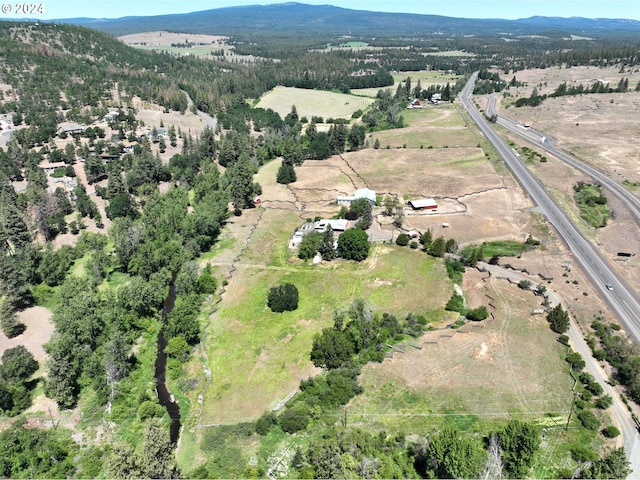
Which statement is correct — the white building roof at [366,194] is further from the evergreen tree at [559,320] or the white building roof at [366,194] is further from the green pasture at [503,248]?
the evergreen tree at [559,320]

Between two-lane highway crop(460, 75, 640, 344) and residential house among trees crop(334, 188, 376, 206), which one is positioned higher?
residential house among trees crop(334, 188, 376, 206)

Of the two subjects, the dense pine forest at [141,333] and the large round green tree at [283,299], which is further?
the large round green tree at [283,299]

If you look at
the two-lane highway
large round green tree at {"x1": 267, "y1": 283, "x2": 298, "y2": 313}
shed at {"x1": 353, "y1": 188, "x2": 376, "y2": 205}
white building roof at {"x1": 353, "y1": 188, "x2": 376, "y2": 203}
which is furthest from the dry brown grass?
white building roof at {"x1": 353, "y1": 188, "x2": 376, "y2": 203}

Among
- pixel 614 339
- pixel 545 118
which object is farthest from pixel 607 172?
pixel 614 339

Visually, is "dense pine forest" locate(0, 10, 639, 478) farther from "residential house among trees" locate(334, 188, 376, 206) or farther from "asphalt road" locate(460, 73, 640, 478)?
"residential house among trees" locate(334, 188, 376, 206)

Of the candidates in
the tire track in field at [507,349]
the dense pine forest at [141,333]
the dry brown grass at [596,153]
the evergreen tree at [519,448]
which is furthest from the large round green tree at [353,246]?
the evergreen tree at [519,448]

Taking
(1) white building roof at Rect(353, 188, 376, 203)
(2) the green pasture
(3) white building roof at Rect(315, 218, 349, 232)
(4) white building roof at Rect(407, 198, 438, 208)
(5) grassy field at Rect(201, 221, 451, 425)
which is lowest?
(5) grassy field at Rect(201, 221, 451, 425)
